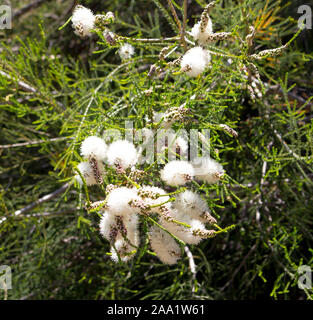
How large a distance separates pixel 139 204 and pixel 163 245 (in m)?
0.17

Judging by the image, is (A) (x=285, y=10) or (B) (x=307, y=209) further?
(A) (x=285, y=10)

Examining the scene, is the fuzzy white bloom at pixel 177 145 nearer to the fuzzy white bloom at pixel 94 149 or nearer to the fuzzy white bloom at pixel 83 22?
the fuzzy white bloom at pixel 94 149

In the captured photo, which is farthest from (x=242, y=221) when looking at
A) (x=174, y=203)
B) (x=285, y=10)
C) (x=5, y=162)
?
(x=5, y=162)

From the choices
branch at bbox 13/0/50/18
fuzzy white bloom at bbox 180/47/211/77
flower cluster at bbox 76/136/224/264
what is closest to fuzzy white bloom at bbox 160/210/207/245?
flower cluster at bbox 76/136/224/264

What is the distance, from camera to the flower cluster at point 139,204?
0.61 meters

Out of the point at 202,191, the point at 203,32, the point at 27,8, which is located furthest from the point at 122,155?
the point at 27,8

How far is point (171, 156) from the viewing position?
773 mm

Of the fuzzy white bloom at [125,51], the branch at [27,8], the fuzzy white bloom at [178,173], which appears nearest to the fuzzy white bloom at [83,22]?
the fuzzy white bloom at [125,51]

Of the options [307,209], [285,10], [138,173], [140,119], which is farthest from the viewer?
[285,10]

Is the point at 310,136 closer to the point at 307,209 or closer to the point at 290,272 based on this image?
the point at 307,209

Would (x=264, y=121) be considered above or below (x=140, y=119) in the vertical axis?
above

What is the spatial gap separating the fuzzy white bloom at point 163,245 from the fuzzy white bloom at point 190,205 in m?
0.06
